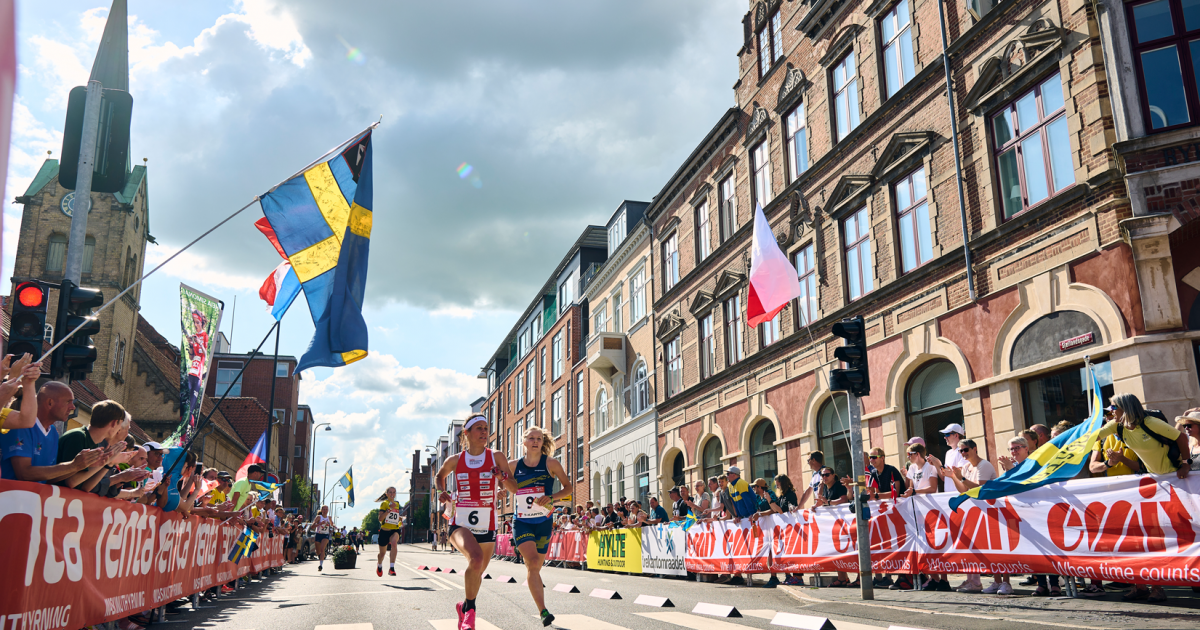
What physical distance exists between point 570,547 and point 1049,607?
708 inches

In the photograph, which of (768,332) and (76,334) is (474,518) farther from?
(768,332)

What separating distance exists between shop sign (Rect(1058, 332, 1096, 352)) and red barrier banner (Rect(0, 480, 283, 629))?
40.0 feet

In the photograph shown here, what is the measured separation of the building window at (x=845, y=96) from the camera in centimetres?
1928

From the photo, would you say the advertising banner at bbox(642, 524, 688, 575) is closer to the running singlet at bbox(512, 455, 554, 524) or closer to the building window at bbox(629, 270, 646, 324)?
the running singlet at bbox(512, 455, 554, 524)

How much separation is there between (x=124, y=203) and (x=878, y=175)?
108 ft

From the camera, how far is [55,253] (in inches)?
1442

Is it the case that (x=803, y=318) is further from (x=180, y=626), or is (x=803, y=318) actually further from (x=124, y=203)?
(x=124, y=203)

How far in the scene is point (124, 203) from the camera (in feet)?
121

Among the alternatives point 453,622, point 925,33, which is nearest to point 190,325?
point 453,622

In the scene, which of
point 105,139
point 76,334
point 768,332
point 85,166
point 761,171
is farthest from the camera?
point 761,171

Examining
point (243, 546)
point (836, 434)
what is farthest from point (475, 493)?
point (836, 434)

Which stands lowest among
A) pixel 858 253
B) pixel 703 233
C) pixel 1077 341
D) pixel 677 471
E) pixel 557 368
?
pixel 677 471

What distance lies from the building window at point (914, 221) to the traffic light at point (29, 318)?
46.5 ft

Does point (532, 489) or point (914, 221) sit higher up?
point (914, 221)
